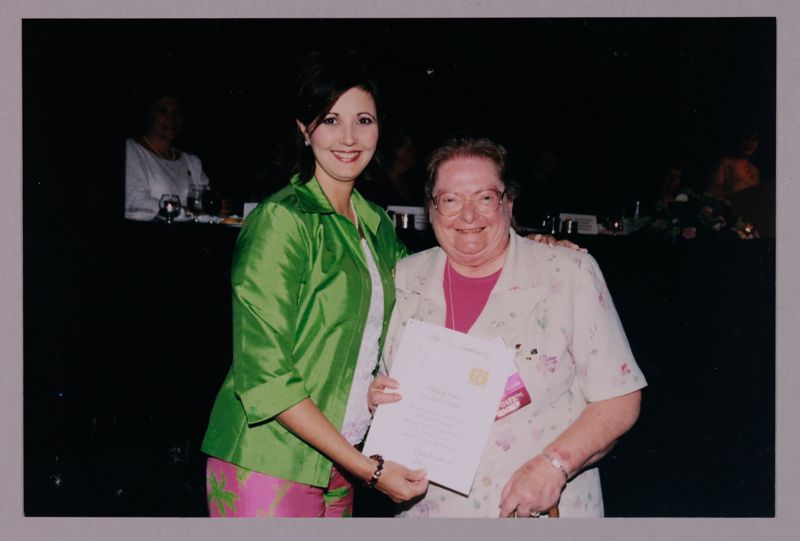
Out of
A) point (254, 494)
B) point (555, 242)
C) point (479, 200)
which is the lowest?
point (254, 494)

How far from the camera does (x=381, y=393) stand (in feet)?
6.77

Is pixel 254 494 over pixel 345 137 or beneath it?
beneath

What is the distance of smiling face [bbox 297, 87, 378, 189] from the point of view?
2143 millimetres

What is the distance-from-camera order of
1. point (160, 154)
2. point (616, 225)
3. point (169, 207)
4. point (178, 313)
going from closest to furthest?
point (178, 313) → point (169, 207) → point (616, 225) → point (160, 154)

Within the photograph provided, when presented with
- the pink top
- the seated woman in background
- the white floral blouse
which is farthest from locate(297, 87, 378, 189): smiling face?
the seated woman in background

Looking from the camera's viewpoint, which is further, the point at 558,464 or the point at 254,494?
the point at 254,494

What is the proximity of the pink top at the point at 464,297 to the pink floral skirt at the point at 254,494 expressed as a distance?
2.44ft

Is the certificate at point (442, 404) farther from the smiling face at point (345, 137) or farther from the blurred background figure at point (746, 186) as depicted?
the blurred background figure at point (746, 186)

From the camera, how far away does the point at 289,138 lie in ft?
7.30

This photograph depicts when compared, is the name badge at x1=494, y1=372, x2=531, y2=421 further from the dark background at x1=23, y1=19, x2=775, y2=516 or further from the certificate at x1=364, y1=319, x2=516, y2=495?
the dark background at x1=23, y1=19, x2=775, y2=516

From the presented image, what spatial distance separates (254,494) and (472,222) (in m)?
1.12

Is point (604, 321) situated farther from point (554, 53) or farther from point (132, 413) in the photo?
point (554, 53)

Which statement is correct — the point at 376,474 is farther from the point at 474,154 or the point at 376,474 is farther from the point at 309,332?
the point at 474,154

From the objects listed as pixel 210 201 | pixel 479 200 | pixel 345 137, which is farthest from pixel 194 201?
pixel 479 200
